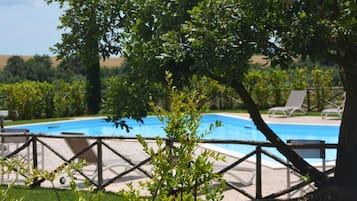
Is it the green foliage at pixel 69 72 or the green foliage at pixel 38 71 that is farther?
the green foliage at pixel 69 72

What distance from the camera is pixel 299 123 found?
17203mm

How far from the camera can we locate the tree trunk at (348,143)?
554 centimetres

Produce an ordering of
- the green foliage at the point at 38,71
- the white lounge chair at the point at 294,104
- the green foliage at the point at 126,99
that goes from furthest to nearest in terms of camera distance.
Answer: the green foliage at the point at 38,71
the white lounge chair at the point at 294,104
the green foliage at the point at 126,99

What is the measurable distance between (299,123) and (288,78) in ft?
20.0

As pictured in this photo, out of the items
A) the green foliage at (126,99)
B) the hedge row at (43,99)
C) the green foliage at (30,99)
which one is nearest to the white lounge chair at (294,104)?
the hedge row at (43,99)

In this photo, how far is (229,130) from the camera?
62.2 feet

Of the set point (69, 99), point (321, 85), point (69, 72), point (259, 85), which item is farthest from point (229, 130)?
point (69, 72)

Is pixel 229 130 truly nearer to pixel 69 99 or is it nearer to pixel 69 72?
pixel 69 99

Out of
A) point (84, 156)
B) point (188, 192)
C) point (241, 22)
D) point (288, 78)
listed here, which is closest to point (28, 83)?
point (288, 78)

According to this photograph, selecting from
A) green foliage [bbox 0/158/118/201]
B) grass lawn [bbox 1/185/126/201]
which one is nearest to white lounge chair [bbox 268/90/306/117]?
Answer: grass lawn [bbox 1/185/126/201]

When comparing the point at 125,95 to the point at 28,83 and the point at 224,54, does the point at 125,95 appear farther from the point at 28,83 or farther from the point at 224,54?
the point at 28,83

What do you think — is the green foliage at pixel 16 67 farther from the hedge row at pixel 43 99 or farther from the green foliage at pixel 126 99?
the green foliage at pixel 126 99

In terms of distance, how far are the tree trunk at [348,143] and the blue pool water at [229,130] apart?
22.5 ft

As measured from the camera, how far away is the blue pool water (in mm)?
16203
